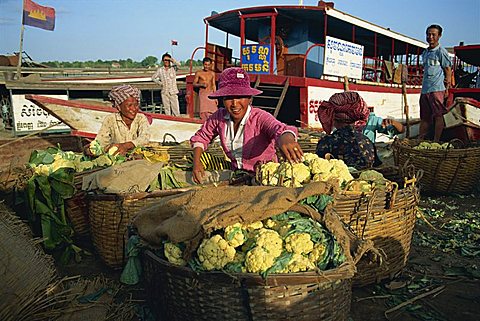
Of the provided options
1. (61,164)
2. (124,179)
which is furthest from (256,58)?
(124,179)

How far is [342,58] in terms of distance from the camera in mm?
9844

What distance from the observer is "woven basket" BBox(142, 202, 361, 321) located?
6.65ft

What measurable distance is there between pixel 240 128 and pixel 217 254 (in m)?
1.69

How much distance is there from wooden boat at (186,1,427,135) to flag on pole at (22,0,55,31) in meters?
8.01

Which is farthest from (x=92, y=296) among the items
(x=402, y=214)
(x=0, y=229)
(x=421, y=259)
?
(x=421, y=259)

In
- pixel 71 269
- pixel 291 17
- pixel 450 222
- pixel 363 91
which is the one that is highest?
pixel 291 17

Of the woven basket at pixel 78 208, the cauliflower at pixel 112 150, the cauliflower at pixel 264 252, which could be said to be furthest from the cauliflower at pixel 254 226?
the cauliflower at pixel 112 150

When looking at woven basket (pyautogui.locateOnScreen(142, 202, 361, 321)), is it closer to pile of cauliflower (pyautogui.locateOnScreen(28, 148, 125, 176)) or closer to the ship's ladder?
pile of cauliflower (pyautogui.locateOnScreen(28, 148, 125, 176))

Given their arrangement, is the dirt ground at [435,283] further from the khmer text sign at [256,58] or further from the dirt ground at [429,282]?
the khmer text sign at [256,58]

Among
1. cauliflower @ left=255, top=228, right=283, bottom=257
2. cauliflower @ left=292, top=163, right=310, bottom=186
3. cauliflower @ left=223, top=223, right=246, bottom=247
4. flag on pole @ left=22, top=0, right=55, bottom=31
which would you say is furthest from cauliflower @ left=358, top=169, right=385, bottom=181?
flag on pole @ left=22, top=0, right=55, bottom=31

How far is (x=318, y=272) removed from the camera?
6.63 feet

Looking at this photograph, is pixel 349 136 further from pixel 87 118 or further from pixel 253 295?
pixel 87 118

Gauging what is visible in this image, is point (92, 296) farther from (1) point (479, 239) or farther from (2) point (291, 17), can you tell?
(2) point (291, 17)

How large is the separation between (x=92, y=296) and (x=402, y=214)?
2.42 m
